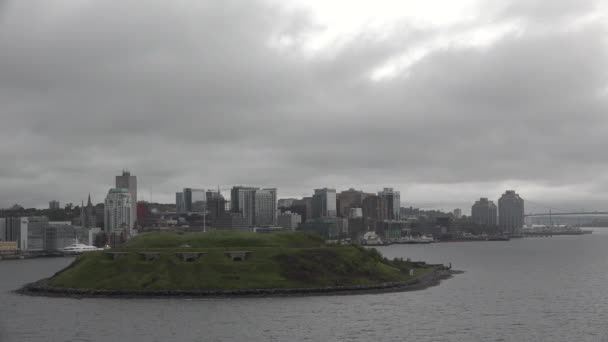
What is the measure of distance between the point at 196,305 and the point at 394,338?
3404 centimetres

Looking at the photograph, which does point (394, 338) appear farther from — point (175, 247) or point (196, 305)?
point (175, 247)

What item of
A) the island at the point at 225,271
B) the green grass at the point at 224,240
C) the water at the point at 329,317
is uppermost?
the green grass at the point at 224,240

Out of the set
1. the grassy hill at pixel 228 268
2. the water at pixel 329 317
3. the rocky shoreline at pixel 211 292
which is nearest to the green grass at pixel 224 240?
the grassy hill at pixel 228 268

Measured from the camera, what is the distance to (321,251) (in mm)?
125188

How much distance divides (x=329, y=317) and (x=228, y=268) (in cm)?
3393

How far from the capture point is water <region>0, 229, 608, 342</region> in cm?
7519

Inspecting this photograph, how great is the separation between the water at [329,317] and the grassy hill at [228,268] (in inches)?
314

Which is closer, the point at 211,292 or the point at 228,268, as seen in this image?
the point at 211,292

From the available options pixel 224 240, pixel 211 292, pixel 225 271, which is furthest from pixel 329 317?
pixel 224 240

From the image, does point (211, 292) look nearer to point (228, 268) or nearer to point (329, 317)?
point (228, 268)

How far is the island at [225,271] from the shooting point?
10894 centimetres

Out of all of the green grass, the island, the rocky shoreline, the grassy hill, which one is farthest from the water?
the green grass

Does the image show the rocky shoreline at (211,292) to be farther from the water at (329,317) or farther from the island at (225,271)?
the water at (329,317)

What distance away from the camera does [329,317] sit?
8562cm
